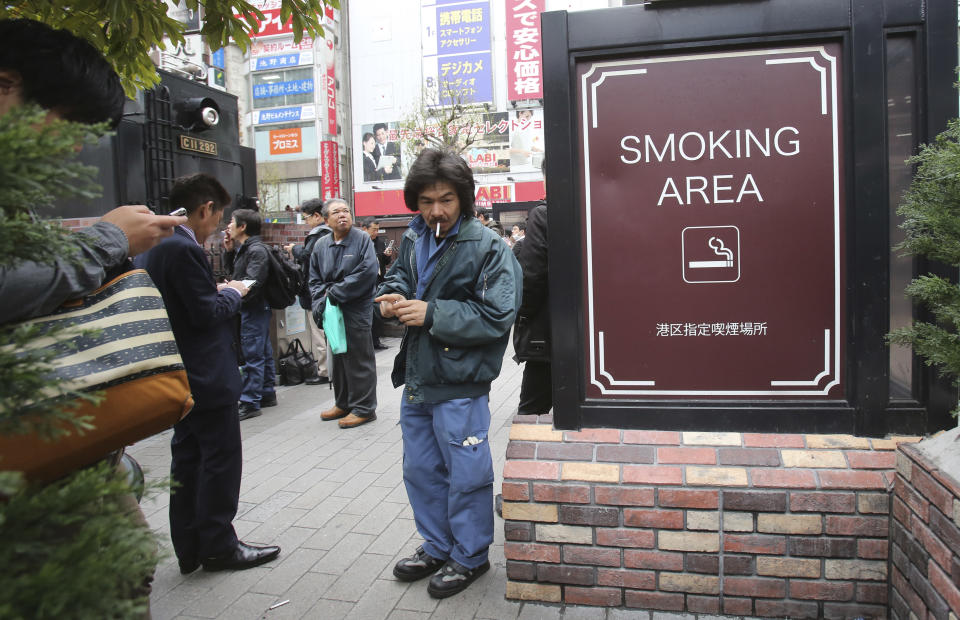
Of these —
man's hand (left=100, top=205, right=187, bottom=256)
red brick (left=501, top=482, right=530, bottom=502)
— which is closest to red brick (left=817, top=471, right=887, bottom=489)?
red brick (left=501, top=482, right=530, bottom=502)

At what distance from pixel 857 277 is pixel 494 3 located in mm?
36798

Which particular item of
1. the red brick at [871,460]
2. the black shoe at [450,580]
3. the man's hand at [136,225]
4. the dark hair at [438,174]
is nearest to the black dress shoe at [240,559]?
the black shoe at [450,580]

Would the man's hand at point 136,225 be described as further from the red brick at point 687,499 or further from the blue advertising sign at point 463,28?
the blue advertising sign at point 463,28

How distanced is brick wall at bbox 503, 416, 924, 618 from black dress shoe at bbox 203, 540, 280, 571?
4.40 ft

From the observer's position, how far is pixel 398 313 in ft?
9.62

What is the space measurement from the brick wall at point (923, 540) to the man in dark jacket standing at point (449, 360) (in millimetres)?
1619

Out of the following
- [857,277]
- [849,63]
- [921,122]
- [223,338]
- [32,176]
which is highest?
[849,63]

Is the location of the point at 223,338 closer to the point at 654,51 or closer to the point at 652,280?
the point at 652,280

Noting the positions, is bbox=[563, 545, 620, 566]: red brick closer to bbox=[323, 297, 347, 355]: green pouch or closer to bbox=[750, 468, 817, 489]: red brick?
→ bbox=[750, 468, 817, 489]: red brick

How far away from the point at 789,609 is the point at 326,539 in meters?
2.32

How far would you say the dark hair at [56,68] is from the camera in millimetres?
1507

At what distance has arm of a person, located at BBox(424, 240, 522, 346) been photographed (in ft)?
9.57

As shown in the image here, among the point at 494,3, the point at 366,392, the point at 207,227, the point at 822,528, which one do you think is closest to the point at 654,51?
the point at 822,528

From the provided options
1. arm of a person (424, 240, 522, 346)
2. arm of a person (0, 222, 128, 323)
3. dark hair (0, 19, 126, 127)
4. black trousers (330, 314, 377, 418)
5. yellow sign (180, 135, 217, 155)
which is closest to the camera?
arm of a person (0, 222, 128, 323)
